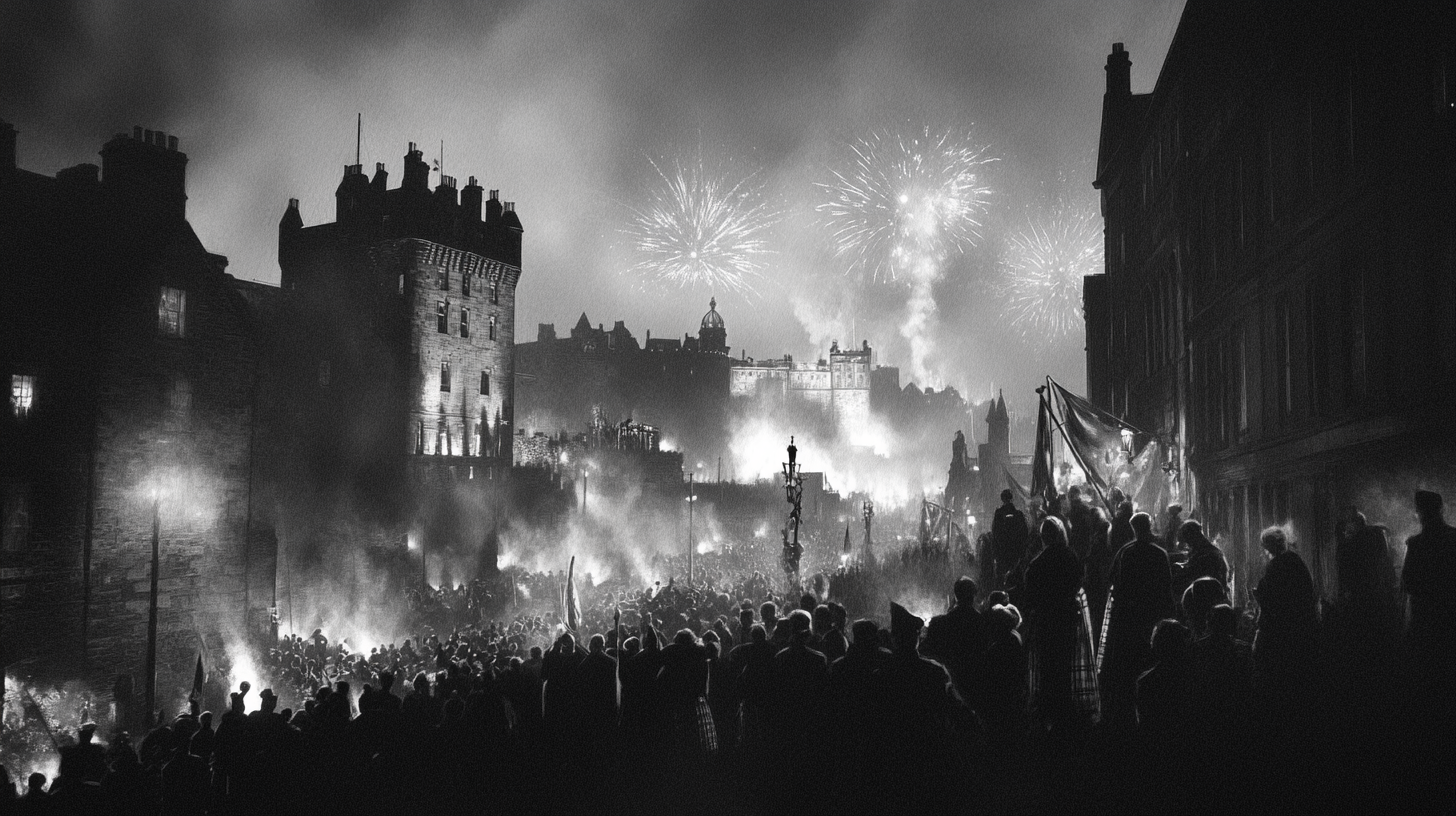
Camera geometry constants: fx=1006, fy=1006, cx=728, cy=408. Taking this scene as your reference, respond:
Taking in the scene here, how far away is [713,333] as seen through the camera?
11850 centimetres

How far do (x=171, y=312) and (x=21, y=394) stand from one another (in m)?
5.53

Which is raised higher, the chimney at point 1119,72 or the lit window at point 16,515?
the chimney at point 1119,72

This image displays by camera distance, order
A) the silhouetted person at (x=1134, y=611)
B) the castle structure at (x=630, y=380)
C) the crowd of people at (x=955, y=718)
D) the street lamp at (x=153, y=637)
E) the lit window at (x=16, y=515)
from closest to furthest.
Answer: the crowd of people at (x=955, y=718) < the silhouetted person at (x=1134, y=611) < the lit window at (x=16, y=515) < the street lamp at (x=153, y=637) < the castle structure at (x=630, y=380)

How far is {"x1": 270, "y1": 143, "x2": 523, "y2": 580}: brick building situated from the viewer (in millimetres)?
49719

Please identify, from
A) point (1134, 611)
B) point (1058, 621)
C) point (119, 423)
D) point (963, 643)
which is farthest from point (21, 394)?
point (1134, 611)

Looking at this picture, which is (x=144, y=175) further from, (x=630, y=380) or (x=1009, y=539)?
(x=630, y=380)

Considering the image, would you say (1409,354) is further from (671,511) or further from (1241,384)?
(671,511)

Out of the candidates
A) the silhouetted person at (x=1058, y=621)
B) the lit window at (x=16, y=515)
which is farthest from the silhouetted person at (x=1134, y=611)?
the lit window at (x=16, y=515)

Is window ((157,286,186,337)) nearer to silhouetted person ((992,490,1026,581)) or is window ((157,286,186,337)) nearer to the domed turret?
silhouetted person ((992,490,1026,581))

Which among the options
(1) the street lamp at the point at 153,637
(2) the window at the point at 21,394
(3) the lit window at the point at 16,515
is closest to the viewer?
(3) the lit window at the point at 16,515

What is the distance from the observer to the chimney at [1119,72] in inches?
1476

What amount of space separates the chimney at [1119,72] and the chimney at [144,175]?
34.0 meters

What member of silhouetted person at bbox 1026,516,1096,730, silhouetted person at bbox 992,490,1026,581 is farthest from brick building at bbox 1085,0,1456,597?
silhouetted person at bbox 1026,516,1096,730

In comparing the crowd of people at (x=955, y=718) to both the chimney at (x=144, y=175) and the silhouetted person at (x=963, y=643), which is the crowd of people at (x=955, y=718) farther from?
the chimney at (x=144, y=175)
